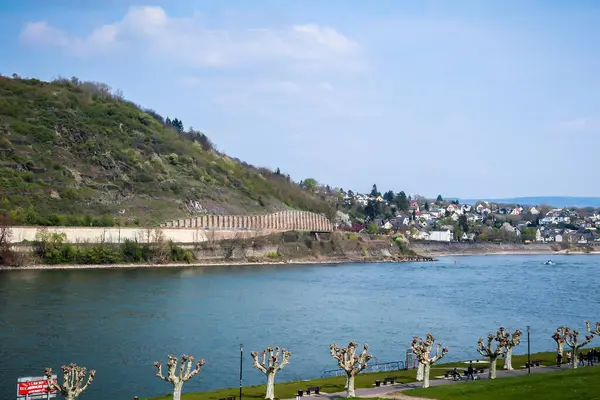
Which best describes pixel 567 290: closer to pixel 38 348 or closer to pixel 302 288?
pixel 302 288

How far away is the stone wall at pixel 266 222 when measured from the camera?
119 m

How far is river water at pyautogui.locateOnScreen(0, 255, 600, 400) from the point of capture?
38.0 m

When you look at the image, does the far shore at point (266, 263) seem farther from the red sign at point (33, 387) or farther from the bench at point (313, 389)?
the bench at point (313, 389)

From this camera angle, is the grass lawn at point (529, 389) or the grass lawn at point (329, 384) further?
the grass lawn at point (329, 384)

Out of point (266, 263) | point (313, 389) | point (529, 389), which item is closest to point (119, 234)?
point (266, 263)

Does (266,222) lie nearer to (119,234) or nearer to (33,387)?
(119,234)

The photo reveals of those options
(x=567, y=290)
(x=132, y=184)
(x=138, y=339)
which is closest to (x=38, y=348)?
(x=138, y=339)

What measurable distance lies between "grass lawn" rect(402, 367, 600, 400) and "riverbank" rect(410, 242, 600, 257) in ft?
452

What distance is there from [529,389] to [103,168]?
104 m

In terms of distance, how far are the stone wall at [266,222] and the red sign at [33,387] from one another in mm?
Answer: 85701

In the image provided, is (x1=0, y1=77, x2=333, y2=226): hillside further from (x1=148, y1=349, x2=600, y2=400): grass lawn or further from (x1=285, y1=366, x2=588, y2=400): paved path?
(x1=285, y1=366, x2=588, y2=400): paved path

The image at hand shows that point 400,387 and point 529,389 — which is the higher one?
point 529,389

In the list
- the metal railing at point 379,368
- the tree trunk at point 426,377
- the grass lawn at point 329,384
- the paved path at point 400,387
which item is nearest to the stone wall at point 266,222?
the metal railing at point 379,368

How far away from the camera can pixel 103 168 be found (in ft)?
401
